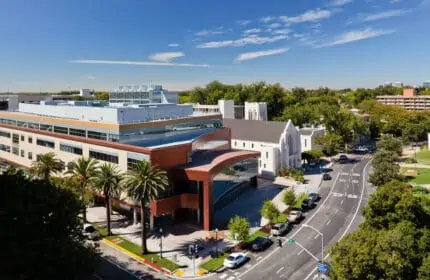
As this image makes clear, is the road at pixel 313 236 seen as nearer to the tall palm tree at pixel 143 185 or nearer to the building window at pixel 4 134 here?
the tall palm tree at pixel 143 185

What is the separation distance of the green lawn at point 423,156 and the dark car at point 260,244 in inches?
2794

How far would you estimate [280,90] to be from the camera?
515ft

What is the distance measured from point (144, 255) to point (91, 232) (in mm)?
10071

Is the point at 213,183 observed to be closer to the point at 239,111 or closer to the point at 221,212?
the point at 221,212

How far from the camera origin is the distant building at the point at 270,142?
8062cm

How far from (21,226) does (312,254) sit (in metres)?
31.1

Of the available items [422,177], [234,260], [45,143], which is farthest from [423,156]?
[45,143]

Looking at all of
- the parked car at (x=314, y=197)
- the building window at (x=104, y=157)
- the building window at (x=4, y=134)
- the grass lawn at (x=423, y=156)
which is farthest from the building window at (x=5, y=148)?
the grass lawn at (x=423, y=156)

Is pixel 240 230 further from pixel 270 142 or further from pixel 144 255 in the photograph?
pixel 270 142

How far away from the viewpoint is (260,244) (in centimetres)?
4506

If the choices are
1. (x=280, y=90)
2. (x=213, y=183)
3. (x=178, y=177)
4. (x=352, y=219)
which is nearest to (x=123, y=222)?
(x=178, y=177)

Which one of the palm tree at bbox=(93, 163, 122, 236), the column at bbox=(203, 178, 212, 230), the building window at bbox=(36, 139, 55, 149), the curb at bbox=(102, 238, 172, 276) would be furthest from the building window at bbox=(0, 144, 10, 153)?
the column at bbox=(203, 178, 212, 230)

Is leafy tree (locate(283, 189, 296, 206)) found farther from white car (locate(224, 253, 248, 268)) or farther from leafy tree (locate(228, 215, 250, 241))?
white car (locate(224, 253, 248, 268))

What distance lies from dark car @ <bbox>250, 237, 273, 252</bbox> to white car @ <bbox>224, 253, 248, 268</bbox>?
3.04m
